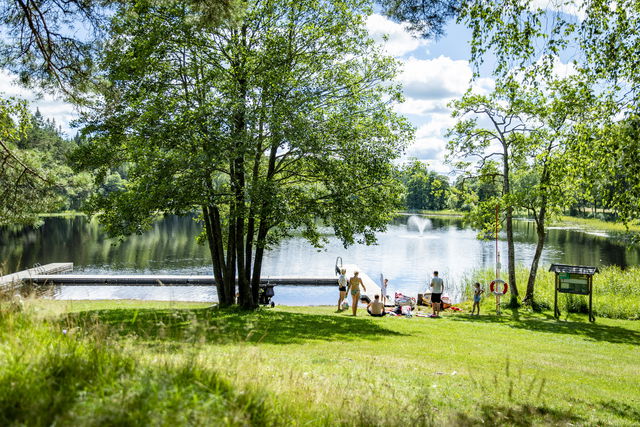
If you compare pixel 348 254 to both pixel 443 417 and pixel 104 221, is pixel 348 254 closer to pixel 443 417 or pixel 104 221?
pixel 104 221

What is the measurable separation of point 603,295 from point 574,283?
5.03 m

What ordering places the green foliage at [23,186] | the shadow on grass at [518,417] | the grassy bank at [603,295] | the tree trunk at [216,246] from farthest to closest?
1. the grassy bank at [603,295]
2. the tree trunk at [216,246]
3. the green foliage at [23,186]
4. the shadow on grass at [518,417]

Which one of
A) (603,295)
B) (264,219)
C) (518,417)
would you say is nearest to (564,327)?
(603,295)

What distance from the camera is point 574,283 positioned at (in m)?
16.5

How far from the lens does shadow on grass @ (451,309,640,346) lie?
13.6m

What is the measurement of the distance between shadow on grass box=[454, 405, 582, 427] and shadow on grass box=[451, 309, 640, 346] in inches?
361

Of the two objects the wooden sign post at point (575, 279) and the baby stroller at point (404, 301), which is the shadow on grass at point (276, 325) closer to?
the baby stroller at point (404, 301)

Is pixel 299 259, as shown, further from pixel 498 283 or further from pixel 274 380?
pixel 274 380

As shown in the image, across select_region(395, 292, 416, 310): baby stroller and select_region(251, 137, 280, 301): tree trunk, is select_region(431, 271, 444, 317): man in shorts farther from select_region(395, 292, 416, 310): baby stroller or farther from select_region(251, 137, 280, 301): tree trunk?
select_region(251, 137, 280, 301): tree trunk

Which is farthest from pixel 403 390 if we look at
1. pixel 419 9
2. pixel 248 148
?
pixel 248 148

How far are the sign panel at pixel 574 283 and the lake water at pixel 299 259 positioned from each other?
8324 mm

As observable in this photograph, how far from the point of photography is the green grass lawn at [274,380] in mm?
3404

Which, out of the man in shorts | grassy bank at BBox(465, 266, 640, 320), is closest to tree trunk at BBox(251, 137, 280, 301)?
the man in shorts

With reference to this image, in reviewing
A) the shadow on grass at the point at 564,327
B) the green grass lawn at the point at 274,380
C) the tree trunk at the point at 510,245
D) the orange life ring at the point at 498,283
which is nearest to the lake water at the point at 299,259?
the tree trunk at the point at 510,245
